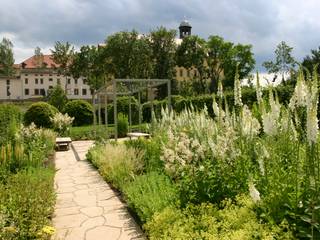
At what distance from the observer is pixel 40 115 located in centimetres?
2339

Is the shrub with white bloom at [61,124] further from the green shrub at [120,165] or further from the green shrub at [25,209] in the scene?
the green shrub at [25,209]

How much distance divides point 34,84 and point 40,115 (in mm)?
59825

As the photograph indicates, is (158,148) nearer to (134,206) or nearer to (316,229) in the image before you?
(134,206)

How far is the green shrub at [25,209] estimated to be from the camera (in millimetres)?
4125

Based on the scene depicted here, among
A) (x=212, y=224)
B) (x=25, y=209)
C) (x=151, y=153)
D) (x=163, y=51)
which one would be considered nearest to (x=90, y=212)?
(x=25, y=209)

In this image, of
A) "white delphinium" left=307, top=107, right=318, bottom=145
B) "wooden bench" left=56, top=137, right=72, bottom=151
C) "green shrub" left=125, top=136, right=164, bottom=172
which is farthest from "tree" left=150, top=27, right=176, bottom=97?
Answer: "white delphinium" left=307, top=107, right=318, bottom=145

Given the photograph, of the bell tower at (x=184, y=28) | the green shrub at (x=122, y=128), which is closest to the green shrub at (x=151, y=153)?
the green shrub at (x=122, y=128)

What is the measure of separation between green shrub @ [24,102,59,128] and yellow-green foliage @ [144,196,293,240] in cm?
1954

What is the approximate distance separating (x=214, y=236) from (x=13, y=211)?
2321 millimetres

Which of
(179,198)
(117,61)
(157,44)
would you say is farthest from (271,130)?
(157,44)

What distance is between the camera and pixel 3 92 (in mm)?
77500

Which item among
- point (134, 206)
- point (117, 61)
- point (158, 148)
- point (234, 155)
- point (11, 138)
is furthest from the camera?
point (117, 61)

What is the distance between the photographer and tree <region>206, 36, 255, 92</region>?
47969mm

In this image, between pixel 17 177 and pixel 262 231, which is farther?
pixel 17 177
